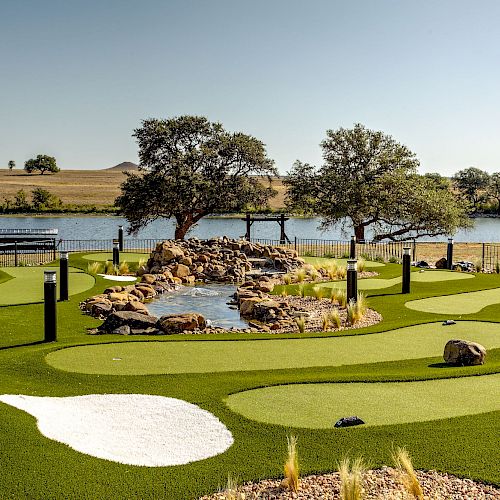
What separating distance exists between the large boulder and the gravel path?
6777 mm

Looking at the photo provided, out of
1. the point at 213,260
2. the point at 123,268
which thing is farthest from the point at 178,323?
the point at 213,260

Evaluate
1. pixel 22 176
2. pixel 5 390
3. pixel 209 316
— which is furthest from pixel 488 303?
pixel 22 176

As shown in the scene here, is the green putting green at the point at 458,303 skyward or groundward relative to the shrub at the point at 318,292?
skyward

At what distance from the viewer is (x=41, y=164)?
127 m

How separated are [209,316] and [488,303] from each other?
19.8ft

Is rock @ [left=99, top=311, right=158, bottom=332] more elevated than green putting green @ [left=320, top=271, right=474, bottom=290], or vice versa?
green putting green @ [left=320, top=271, right=474, bottom=290]

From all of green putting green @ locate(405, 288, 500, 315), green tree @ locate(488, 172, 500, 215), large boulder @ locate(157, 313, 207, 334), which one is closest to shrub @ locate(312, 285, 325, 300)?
green putting green @ locate(405, 288, 500, 315)

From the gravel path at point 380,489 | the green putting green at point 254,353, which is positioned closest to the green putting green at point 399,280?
the green putting green at point 254,353

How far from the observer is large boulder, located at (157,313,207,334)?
37.6ft

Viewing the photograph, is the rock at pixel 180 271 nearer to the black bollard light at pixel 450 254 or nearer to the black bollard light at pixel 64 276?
the black bollard light at pixel 64 276

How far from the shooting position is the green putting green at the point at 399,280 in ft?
56.2

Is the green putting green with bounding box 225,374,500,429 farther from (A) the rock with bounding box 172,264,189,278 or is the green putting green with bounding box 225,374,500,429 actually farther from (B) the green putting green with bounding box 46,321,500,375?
(A) the rock with bounding box 172,264,189,278

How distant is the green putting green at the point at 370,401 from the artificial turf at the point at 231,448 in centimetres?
15

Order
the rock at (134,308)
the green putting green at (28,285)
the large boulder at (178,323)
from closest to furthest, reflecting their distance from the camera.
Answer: the large boulder at (178,323) < the rock at (134,308) < the green putting green at (28,285)
